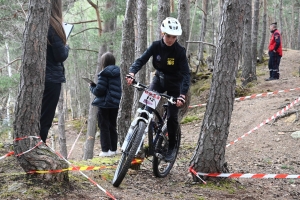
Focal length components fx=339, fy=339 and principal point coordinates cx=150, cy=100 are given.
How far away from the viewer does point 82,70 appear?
1500 inches

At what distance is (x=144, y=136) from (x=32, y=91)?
1542mm

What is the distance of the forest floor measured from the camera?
11.4ft

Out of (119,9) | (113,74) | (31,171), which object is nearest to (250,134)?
(113,74)

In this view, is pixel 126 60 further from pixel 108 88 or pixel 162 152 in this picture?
pixel 162 152

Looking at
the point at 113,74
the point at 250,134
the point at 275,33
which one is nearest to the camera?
the point at 113,74

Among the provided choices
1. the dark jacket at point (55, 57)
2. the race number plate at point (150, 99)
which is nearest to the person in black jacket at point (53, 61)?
the dark jacket at point (55, 57)

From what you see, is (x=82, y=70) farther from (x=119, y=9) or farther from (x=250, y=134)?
(x=250, y=134)

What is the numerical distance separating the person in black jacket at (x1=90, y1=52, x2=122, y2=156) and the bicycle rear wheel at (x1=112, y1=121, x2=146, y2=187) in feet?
8.49

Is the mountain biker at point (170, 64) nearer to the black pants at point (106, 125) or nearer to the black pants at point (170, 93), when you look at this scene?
the black pants at point (170, 93)

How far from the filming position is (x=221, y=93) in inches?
181

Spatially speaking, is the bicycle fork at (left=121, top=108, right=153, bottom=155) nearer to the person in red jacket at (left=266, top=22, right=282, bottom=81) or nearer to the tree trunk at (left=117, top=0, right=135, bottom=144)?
the tree trunk at (left=117, top=0, right=135, bottom=144)

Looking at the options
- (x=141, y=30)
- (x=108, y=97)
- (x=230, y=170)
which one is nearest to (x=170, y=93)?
(x=230, y=170)

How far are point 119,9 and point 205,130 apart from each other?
27.8 feet

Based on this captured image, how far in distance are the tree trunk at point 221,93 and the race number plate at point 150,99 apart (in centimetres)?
80
